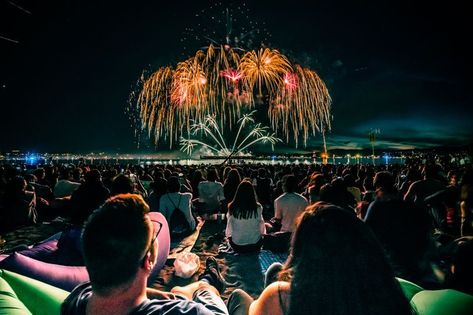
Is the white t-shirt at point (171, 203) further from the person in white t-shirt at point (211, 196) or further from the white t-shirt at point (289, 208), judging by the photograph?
the white t-shirt at point (289, 208)

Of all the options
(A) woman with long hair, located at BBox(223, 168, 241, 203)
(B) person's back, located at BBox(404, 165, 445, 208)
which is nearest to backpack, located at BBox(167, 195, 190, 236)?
(A) woman with long hair, located at BBox(223, 168, 241, 203)

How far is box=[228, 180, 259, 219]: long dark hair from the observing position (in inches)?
260

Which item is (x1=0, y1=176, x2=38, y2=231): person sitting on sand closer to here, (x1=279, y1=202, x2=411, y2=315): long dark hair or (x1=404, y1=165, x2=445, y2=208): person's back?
(x1=279, y1=202, x2=411, y2=315): long dark hair

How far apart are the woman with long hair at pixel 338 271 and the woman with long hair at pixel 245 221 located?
4.81 m

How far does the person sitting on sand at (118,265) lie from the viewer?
169 cm

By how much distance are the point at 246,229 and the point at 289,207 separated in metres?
1.21

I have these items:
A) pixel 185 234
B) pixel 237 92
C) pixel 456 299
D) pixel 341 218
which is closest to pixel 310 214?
pixel 341 218

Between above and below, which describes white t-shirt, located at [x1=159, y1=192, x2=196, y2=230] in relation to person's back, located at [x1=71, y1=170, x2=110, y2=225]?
below

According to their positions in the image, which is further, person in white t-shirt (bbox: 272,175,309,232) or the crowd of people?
person in white t-shirt (bbox: 272,175,309,232)

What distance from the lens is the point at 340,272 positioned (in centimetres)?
159

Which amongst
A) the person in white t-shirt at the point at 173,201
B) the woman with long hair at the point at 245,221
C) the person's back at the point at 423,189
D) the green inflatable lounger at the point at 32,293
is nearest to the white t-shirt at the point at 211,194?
the person in white t-shirt at the point at 173,201

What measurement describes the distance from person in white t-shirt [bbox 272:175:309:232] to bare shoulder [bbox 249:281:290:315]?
201 inches

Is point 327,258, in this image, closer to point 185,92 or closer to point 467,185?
point 467,185

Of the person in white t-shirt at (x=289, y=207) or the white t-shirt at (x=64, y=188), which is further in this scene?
the white t-shirt at (x=64, y=188)
